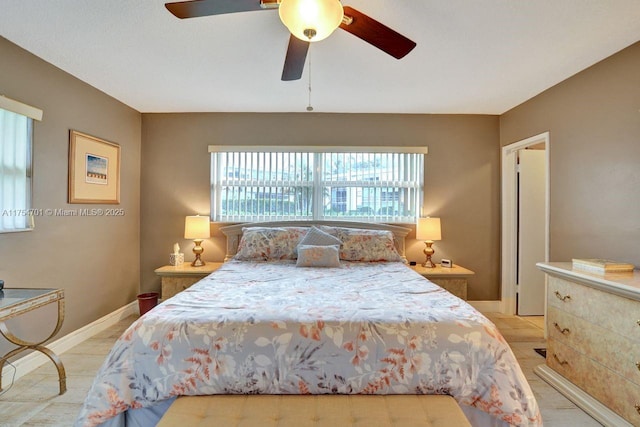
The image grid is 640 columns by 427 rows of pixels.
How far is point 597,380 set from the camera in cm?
192

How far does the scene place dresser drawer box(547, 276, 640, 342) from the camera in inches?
68.2

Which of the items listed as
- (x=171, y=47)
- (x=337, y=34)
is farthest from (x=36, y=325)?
(x=337, y=34)

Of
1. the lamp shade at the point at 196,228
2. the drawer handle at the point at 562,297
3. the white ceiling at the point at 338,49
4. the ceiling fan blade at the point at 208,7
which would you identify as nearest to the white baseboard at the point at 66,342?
the lamp shade at the point at 196,228

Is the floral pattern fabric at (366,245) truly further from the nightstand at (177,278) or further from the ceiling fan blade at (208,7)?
the ceiling fan blade at (208,7)

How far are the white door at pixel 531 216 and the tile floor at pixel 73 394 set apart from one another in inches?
38.6

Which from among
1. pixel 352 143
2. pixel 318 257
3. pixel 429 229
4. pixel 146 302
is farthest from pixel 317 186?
pixel 146 302

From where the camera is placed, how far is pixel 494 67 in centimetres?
257

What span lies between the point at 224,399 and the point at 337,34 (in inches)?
87.9

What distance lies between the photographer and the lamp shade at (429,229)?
11.7 feet

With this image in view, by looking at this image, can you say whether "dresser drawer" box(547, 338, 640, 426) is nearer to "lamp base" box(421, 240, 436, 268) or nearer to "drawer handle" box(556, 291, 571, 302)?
"drawer handle" box(556, 291, 571, 302)

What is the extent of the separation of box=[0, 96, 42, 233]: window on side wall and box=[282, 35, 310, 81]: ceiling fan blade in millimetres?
1978

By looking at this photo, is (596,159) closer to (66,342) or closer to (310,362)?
(310,362)

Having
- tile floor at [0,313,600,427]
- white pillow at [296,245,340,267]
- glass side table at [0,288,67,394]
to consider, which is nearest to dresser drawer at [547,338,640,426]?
tile floor at [0,313,600,427]

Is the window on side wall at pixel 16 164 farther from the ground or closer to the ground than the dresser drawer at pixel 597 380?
farther from the ground
